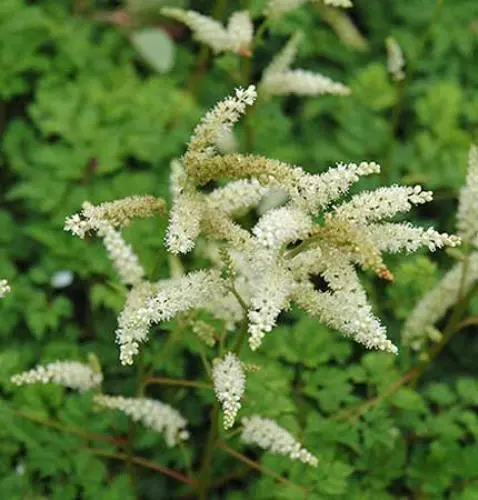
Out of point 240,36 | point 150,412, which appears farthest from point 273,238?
point 240,36

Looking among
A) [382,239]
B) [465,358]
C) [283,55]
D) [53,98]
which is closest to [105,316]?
[53,98]

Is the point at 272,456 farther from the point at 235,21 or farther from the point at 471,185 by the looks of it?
the point at 235,21

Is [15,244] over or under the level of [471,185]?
under

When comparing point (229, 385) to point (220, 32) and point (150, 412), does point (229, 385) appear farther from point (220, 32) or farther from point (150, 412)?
point (220, 32)

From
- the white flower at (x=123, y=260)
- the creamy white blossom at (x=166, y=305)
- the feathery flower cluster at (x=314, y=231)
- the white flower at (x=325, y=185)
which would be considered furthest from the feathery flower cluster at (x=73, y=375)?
A: the white flower at (x=325, y=185)

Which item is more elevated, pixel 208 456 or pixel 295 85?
pixel 295 85

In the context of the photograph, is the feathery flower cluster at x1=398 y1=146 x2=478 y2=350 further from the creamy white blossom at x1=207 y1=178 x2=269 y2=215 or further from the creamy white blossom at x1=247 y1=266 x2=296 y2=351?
the creamy white blossom at x1=247 y1=266 x2=296 y2=351

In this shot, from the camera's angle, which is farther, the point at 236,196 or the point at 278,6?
the point at 278,6
